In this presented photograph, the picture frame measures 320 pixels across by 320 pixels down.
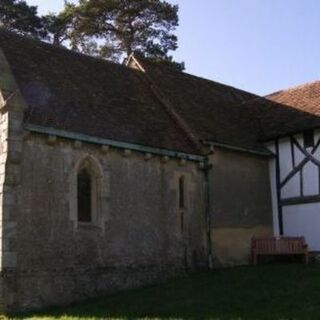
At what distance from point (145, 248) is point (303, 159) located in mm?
6782

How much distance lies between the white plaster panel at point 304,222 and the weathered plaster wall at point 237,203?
69 centimetres

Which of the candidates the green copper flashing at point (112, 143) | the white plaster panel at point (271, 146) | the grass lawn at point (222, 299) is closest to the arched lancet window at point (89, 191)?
the green copper flashing at point (112, 143)

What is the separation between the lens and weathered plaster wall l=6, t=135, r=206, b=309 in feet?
49.7

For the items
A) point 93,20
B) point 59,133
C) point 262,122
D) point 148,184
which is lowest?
point 148,184

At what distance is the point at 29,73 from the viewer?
58.8 feet

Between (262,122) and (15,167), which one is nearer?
(15,167)

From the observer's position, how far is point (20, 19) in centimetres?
3666

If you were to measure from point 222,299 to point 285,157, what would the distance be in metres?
8.98

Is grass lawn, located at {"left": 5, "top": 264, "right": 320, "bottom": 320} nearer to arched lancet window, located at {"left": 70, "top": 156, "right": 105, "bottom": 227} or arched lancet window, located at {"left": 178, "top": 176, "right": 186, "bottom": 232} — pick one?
arched lancet window, located at {"left": 178, "top": 176, "right": 186, "bottom": 232}

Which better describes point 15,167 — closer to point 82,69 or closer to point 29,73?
point 29,73

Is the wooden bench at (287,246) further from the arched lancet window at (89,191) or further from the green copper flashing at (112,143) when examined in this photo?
the arched lancet window at (89,191)

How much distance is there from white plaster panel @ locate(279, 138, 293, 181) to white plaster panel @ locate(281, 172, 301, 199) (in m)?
0.35

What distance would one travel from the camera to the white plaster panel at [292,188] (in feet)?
69.9

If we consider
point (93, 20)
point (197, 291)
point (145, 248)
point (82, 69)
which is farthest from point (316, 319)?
point (93, 20)
